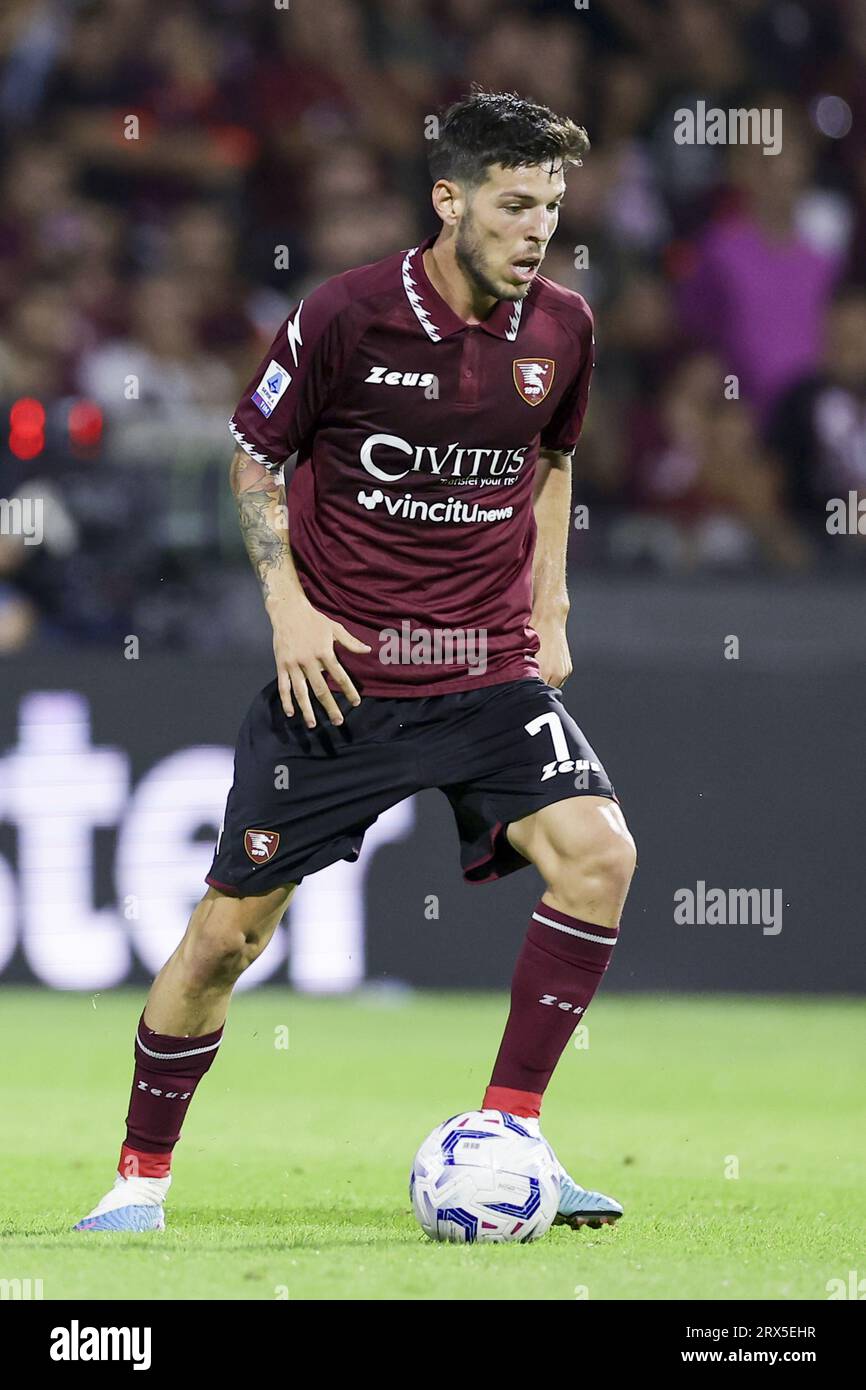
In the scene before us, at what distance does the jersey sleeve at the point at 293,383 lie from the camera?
14.7ft

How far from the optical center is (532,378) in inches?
182

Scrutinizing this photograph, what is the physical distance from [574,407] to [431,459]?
44 cm

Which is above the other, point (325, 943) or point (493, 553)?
point (493, 553)

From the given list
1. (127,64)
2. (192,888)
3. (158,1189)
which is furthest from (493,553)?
(127,64)

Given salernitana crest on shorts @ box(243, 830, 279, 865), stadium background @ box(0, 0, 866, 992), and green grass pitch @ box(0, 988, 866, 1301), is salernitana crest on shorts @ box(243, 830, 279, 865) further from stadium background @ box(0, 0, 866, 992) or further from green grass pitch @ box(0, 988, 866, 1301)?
stadium background @ box(0, 0, 866, 992)

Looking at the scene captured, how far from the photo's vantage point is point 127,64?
10234 mm

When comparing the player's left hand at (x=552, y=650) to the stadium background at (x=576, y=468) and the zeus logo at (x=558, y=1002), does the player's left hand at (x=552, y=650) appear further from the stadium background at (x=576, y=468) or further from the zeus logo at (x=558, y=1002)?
the stadium background at (x=576, y=468)

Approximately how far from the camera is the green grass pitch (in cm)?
383

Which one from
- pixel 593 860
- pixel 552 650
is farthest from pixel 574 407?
pixel 593 860

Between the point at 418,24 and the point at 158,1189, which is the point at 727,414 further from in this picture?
the point at 158,1189

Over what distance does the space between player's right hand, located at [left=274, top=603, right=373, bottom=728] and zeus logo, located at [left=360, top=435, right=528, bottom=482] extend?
34cm

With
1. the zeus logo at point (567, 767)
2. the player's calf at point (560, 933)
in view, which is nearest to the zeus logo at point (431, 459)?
the zeus logo at point (567, 767)

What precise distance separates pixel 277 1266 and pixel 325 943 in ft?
12.9

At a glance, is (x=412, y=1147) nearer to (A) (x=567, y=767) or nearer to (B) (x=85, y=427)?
(A) (x=567, y=767)
